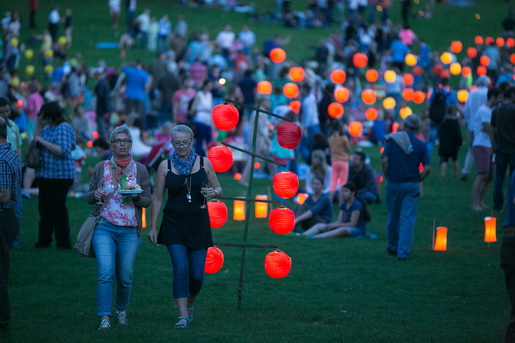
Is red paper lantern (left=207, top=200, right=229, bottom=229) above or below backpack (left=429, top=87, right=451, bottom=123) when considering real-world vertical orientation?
below

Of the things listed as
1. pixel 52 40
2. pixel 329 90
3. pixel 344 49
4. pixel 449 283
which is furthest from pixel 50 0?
pixel 449 283

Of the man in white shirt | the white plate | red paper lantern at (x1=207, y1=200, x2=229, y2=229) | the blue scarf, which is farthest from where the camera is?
the man in white shirt

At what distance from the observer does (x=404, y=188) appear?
1068 cm

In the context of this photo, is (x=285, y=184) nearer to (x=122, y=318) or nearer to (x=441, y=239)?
(x=122, y=318)

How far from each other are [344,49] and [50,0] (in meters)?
16.5

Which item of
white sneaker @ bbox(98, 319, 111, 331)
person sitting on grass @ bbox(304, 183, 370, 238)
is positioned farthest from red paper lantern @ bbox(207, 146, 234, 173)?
person sitting on grass @ bbox(304, 183, 370, 238)

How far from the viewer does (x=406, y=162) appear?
10.6m

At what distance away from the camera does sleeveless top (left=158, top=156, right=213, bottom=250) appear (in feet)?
23.8

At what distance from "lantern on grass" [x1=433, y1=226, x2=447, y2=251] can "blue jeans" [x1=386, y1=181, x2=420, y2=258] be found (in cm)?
71

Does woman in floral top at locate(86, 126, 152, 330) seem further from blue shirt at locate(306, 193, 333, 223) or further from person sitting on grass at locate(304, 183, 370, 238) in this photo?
blue shirt at locate(306, 193, 333, 223)

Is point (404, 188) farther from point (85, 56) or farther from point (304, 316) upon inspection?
point (85, 56)

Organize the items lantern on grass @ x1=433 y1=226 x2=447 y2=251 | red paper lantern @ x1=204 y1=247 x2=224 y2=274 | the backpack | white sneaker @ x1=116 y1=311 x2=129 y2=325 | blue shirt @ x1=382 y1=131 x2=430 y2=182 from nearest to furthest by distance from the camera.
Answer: white sneaker @ x1=116 y1=311 x2=129 y2=325, red paper lantern @ x1=204 y1=247 x2=224 y2=274, blue shirt @ x1=382 y1=131 x2=430 y2=182, lantern on grass @ x1=433 y1=226 x2=447 y2=251, the backpack

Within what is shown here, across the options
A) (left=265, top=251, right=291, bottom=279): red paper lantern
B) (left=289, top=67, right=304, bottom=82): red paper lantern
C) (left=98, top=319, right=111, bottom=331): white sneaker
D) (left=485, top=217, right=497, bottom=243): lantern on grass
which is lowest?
(left=98, top=319, right=111, bottom=331): white sneaker

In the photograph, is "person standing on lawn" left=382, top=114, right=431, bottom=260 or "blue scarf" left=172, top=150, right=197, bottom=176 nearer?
"blue scarf" left=172, top=150, right=197, bottom=176
